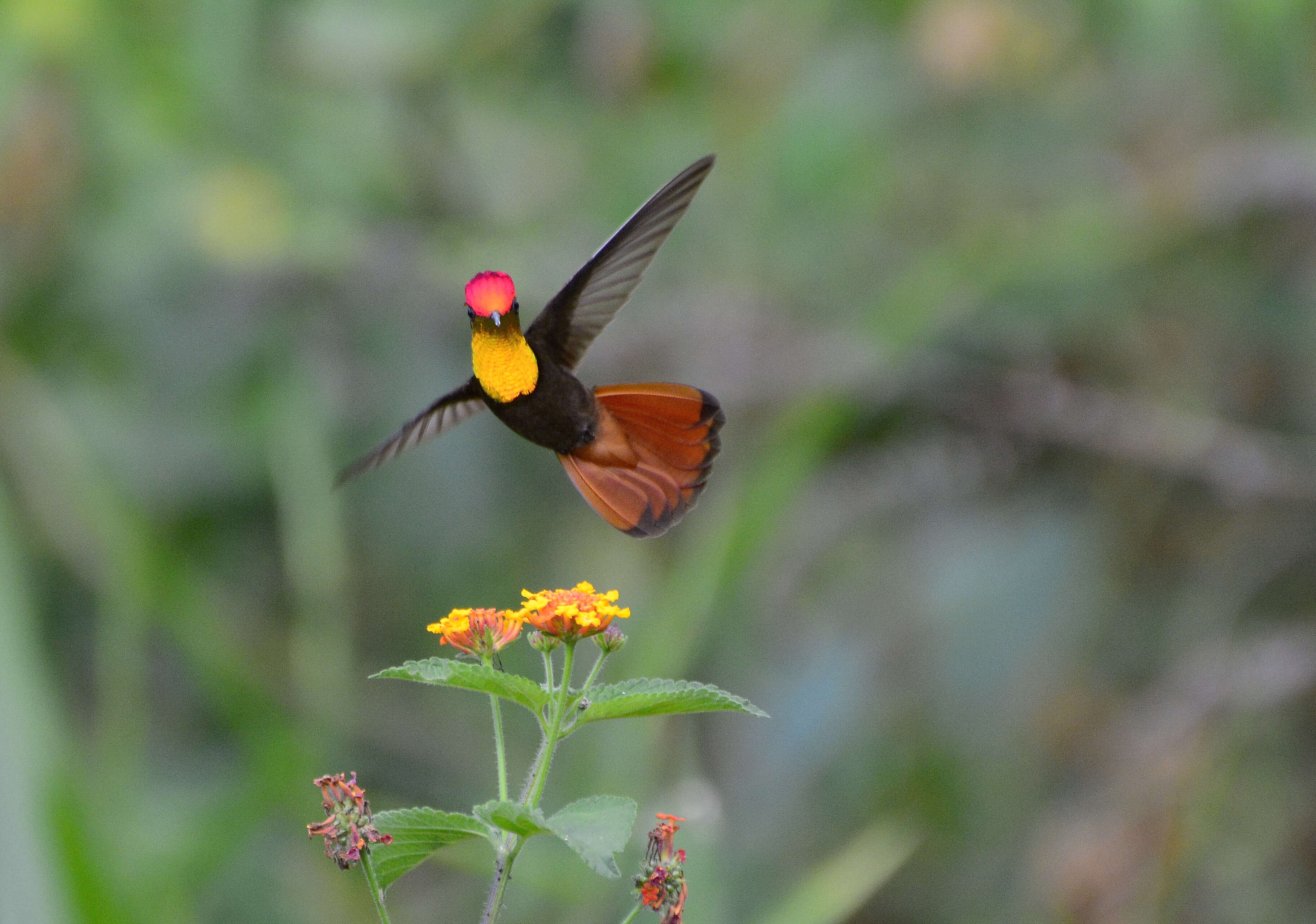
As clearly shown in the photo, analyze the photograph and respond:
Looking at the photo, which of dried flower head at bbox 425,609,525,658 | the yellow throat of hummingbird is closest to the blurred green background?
the yellow throat of hummingbird

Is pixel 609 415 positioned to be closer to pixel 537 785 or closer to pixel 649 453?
pixel 649 453

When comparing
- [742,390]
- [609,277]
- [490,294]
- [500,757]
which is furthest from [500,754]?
[742,390]

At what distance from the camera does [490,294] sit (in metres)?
0.66

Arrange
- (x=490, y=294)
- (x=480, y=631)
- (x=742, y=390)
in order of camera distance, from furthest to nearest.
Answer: (x=742, y=390)
(x=490, y=294)
(x=480, y=631)

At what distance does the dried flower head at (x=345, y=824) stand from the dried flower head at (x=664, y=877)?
0.09 m

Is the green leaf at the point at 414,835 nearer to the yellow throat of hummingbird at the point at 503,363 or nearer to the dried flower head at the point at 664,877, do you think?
the dried flower head at the point at 664,877

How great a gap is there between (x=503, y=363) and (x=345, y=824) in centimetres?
30

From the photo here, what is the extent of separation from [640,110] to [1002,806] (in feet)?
3.69

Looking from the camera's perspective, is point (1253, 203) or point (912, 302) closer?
point (912, 302)

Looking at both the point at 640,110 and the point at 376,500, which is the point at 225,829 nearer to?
the point at 376,500

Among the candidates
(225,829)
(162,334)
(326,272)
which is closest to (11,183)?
(162,334)

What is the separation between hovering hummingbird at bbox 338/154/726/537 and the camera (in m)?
0.71

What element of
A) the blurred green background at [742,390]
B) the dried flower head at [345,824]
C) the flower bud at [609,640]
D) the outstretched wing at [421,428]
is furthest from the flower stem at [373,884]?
the blurred green background at [742,390]

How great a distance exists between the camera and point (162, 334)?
2.02 meters
